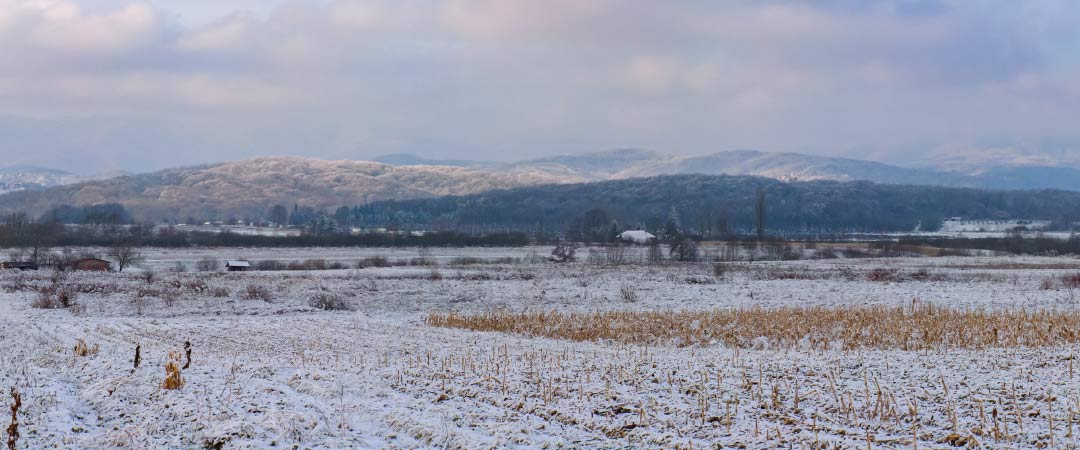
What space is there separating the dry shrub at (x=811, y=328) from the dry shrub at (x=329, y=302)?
8.59 metres

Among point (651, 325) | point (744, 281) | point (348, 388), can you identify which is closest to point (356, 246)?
point (744, 281)

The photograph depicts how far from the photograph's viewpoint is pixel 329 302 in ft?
113

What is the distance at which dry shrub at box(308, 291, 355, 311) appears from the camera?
34.3 m

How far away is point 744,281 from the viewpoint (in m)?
45.2

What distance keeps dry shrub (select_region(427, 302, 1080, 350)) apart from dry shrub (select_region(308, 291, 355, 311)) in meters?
8.59

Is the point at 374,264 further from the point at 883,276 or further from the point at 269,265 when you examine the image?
the point at 883,276

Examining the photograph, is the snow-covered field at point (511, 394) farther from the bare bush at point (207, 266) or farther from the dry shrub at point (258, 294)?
the bare bush at point (207, 266)

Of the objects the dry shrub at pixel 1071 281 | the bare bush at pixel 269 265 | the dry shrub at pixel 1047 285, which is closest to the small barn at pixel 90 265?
the bare bush at pixel 269 265

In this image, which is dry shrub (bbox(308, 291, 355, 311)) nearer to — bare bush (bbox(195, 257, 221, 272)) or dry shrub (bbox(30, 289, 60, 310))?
dry shrub (bbox(30, 289, 60, 310))

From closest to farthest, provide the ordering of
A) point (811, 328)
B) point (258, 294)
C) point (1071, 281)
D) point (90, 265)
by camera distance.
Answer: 1. point (811, 328)
2. point (258, 294)
3. point (1071, 281)
4. point (90, 265)

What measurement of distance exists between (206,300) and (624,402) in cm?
2925

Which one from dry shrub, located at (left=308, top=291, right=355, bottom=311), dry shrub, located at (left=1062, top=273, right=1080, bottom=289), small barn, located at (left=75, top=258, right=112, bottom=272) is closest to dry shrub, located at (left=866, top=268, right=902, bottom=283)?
dry shrub, located at (left=1062, top=273, right=1080, bottom=289)

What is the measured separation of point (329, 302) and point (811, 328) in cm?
2088

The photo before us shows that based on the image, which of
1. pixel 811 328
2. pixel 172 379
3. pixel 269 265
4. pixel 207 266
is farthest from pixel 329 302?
pixel 269 265
